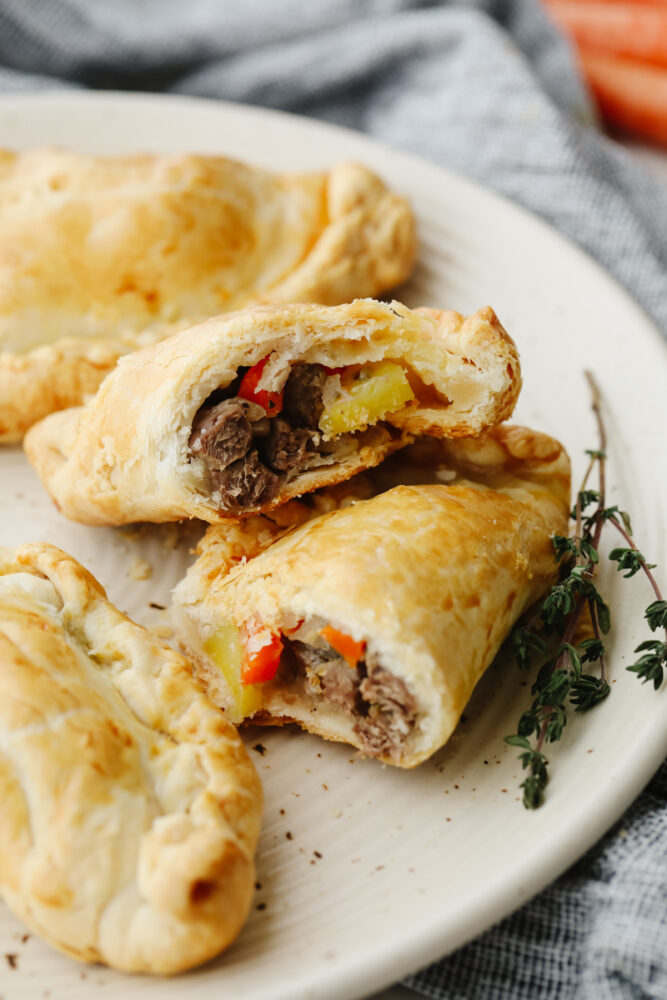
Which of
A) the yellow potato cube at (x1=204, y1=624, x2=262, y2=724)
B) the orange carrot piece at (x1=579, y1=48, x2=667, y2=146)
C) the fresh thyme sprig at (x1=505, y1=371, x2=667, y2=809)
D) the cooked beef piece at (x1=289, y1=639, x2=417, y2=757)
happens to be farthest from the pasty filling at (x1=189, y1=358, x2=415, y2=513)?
the orange carrot piece at (x1=579, y1=48, x2=667, y2=146)

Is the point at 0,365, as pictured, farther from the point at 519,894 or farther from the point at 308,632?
the point at 519,894

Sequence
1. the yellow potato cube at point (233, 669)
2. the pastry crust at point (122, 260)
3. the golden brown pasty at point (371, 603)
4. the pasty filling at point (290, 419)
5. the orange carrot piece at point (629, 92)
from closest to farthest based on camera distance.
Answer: the golden brown pasty at point (371, 603) < the yellow potato cube at point (233, 669) < the pasty filling at point (290, 419) < the pastry crust at point (122, 260) < the orange carrot piece at point (629, 92)

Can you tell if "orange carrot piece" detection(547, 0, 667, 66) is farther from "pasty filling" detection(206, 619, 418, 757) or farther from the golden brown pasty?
"pasty filling" detection(206, 619, 418, 757)

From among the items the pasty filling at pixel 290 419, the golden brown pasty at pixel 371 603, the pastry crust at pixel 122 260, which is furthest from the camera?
the pastry crust at pixel 122 260

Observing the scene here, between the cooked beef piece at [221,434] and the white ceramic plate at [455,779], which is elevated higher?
the cooked beef piece at [221,434]

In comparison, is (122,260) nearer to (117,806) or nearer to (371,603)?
(371,603)

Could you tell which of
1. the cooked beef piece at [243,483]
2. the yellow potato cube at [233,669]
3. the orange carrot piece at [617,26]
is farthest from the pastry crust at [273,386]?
the orange carrot piece at [617,26]

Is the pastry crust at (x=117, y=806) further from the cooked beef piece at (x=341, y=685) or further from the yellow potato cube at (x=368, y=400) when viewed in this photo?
the yellow potato cube at (x=368, y=400)
